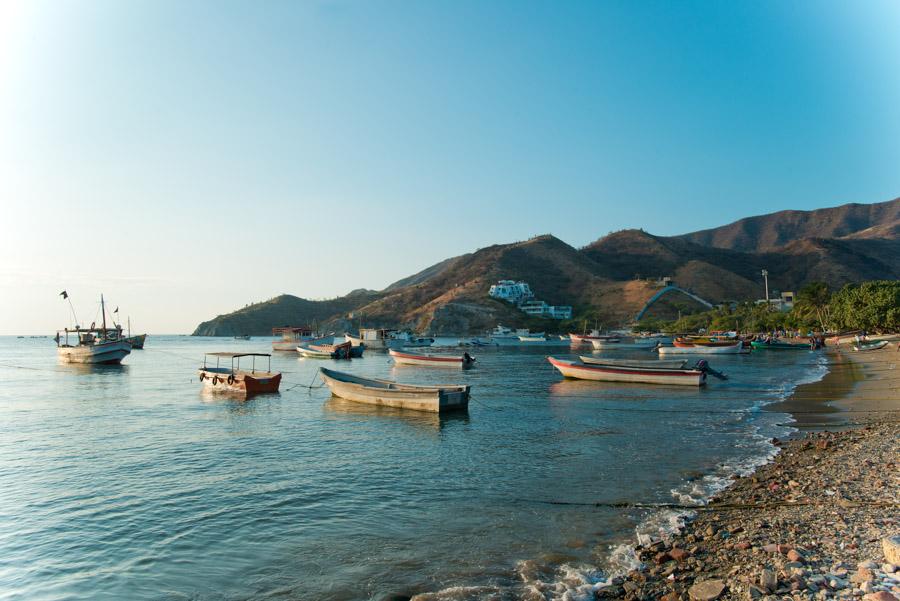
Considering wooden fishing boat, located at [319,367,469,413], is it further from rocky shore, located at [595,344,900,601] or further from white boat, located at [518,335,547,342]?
white boat, located at [518,335,547,342]

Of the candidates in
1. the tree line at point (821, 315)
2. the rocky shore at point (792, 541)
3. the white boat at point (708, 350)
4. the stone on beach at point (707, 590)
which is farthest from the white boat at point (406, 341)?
the stone on beach at point (707, 590)

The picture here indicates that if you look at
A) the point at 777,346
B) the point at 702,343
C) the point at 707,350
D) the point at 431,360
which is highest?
the point at 431,360

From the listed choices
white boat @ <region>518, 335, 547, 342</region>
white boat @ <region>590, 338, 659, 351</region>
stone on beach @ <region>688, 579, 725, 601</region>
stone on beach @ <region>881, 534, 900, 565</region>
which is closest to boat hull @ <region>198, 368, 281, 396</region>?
stone on beach @ <region>688, 579, 725, 601</region>

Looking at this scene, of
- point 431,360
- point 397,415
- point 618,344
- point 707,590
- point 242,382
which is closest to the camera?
point 707,590

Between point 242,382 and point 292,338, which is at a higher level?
point 292,338

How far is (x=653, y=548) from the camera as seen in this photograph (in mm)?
10133

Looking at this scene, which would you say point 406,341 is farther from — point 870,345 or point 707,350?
point 870,345

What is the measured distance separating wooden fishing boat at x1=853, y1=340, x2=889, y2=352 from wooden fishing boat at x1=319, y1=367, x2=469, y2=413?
198 ft

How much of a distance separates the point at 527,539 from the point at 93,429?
25.1 meters

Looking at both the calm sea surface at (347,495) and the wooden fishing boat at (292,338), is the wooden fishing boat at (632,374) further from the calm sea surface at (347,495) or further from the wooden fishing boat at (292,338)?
the wooden fishing boat at (292,338)

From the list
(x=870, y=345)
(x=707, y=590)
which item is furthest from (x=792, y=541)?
(x=870, y=345)

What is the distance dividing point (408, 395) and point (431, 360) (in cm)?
4160

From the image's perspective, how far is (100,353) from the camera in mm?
78062

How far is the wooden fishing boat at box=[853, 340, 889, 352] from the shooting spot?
65.4 meters
